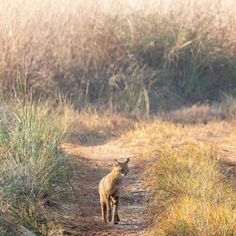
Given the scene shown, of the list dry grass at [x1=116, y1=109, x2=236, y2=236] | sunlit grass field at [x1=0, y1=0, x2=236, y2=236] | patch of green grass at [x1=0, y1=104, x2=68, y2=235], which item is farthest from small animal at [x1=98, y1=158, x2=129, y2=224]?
patch of green grass at [x1=0, y1=104, x2=68, y2=235]

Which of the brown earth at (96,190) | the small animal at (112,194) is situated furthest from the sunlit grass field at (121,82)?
the small animal at (112,194)

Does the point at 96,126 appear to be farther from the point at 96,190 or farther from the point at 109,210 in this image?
the point at 109,210

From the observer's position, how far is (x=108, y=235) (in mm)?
6180

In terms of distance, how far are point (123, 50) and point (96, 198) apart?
22.2 feet

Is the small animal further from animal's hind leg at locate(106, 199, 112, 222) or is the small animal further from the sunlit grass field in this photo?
the sunlit grass field

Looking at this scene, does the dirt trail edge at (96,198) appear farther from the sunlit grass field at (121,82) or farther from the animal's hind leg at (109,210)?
the sunlit grass field at (121,82)

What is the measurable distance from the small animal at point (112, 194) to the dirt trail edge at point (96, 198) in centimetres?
9

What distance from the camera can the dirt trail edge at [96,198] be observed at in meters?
6.38

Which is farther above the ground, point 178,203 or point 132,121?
point 178,203

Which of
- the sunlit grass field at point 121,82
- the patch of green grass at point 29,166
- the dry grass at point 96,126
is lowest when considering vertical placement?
the dry grass at point 96,126

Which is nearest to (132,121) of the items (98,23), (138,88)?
(138,88)

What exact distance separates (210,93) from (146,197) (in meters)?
7.39

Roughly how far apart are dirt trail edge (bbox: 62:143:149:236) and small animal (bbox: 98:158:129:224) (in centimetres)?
9

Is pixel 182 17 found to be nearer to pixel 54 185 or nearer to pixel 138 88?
pixel 138 88
